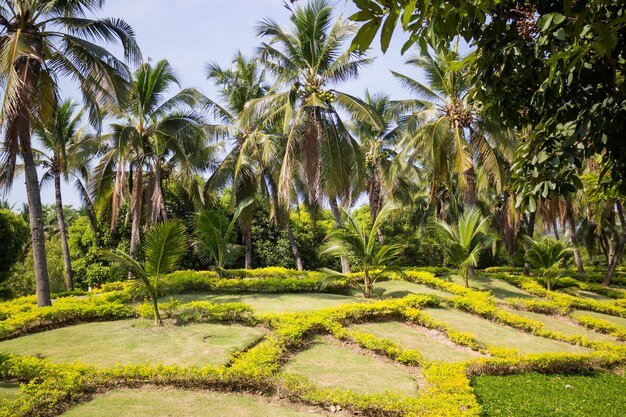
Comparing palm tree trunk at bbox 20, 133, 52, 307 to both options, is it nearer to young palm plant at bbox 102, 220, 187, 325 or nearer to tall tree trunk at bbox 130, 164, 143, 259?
young palm plant at bbox 102, 220, 187, 325

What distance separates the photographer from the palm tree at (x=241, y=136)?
18641mm

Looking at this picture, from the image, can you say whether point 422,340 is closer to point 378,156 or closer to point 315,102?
point 315,102

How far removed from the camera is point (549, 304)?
1150cm

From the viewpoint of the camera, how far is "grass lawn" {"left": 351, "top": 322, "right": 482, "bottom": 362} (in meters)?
7.29

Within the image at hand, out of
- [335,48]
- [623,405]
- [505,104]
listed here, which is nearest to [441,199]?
[335,48]

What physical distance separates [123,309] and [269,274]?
606cm

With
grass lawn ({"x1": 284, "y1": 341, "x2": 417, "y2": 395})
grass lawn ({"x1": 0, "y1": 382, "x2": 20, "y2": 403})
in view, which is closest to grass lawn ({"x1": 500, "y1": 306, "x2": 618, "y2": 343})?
grass lawn ({"x1": 284, "y1": 341, "x2": 417, "y2": 395})

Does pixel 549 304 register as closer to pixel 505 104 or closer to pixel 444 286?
pixel 444 286

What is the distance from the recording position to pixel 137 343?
22.0ft

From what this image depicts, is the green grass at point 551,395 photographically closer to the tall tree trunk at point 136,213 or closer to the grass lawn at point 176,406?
the grass lawn at point 176,406

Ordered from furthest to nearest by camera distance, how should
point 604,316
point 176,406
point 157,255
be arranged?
point 604,316
point 157,255
point 176,406

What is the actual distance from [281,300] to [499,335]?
4.68 metres

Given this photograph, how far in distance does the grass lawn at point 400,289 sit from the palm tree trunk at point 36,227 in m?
7.47

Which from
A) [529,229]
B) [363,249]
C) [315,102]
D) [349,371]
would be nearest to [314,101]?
[315,102]
